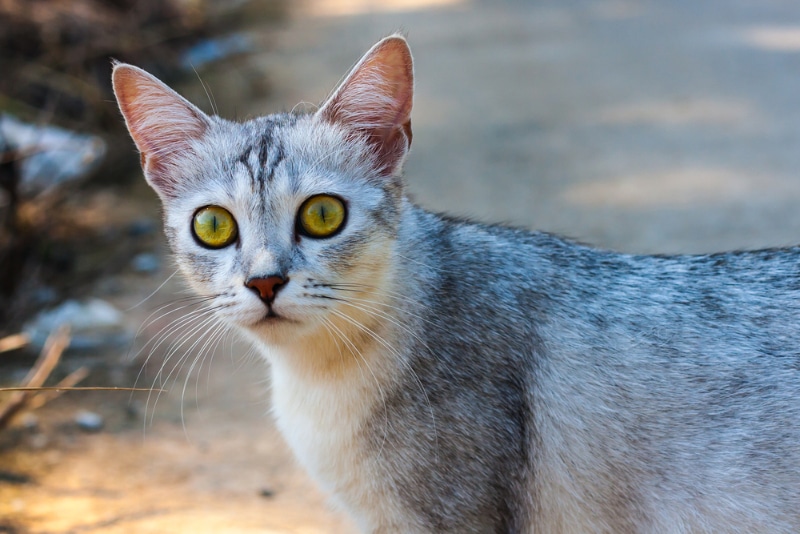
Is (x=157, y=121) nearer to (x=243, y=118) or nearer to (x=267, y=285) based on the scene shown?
(x=267, y=285)

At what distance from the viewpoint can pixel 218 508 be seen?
146 inches

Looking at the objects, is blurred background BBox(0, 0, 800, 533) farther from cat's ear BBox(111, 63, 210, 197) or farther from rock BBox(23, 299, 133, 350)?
cat's ear BBox(111, 63, 210, 197)

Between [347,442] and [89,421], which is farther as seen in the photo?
[89,421]

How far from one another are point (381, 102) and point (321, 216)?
47 centimetres

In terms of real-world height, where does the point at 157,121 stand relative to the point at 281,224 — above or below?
above

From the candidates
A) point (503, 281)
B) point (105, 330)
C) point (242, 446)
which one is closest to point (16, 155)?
point (105, 330)

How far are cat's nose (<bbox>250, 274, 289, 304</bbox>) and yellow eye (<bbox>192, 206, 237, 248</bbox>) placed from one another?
0.85ft

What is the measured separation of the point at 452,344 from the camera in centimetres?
285

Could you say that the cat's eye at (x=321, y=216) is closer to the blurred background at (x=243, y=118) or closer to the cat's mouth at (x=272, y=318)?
the cat's mouth at (x=272, y=318)

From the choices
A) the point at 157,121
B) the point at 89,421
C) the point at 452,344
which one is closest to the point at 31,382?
the point at 89,421

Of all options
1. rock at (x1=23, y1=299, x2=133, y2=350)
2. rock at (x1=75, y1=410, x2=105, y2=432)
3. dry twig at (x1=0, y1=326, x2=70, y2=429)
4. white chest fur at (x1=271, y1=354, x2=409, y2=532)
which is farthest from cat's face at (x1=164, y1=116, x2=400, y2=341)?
rock at (x1=23, y1=299, x2=133, y2=350)

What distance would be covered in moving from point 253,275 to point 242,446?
193cm

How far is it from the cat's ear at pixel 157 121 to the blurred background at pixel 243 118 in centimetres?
56

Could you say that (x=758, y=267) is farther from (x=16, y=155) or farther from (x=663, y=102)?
(x=663, y=102)
